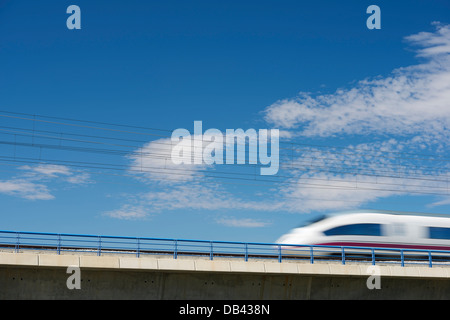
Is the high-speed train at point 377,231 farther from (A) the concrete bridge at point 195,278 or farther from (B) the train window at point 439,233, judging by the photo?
(A) the concrete bridge at point 195,278

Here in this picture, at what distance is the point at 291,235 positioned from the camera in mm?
27000

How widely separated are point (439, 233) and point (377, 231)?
395 centimetres

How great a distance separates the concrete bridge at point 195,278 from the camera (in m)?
15.6

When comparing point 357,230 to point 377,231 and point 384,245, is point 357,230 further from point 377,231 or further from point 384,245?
point 384,245

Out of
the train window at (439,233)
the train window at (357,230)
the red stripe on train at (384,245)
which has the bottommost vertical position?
the red stripe on train at (384,245)

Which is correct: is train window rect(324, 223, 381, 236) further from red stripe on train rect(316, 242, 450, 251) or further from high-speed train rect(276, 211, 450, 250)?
red stripe on train rect(316, 242, 450, 251)

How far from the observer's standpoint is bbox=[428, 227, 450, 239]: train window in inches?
1072

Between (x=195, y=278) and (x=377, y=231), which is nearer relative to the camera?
(x=195, y=278)

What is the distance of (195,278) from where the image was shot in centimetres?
1747

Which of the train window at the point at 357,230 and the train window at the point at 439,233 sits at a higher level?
the train window at the point at 357,230

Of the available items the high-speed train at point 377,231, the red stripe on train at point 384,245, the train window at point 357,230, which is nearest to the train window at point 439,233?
the high-speed train at point 377,231

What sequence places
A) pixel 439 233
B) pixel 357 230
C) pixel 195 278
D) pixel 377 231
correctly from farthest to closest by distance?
pixel 439 233
pixel 377 231
pixel 357 230
pixel 195 278

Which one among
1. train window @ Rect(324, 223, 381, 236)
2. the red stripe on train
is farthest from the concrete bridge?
train window @ Rect(324, 223, 381, 236)

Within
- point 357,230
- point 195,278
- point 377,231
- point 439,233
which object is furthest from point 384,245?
point 195,278
